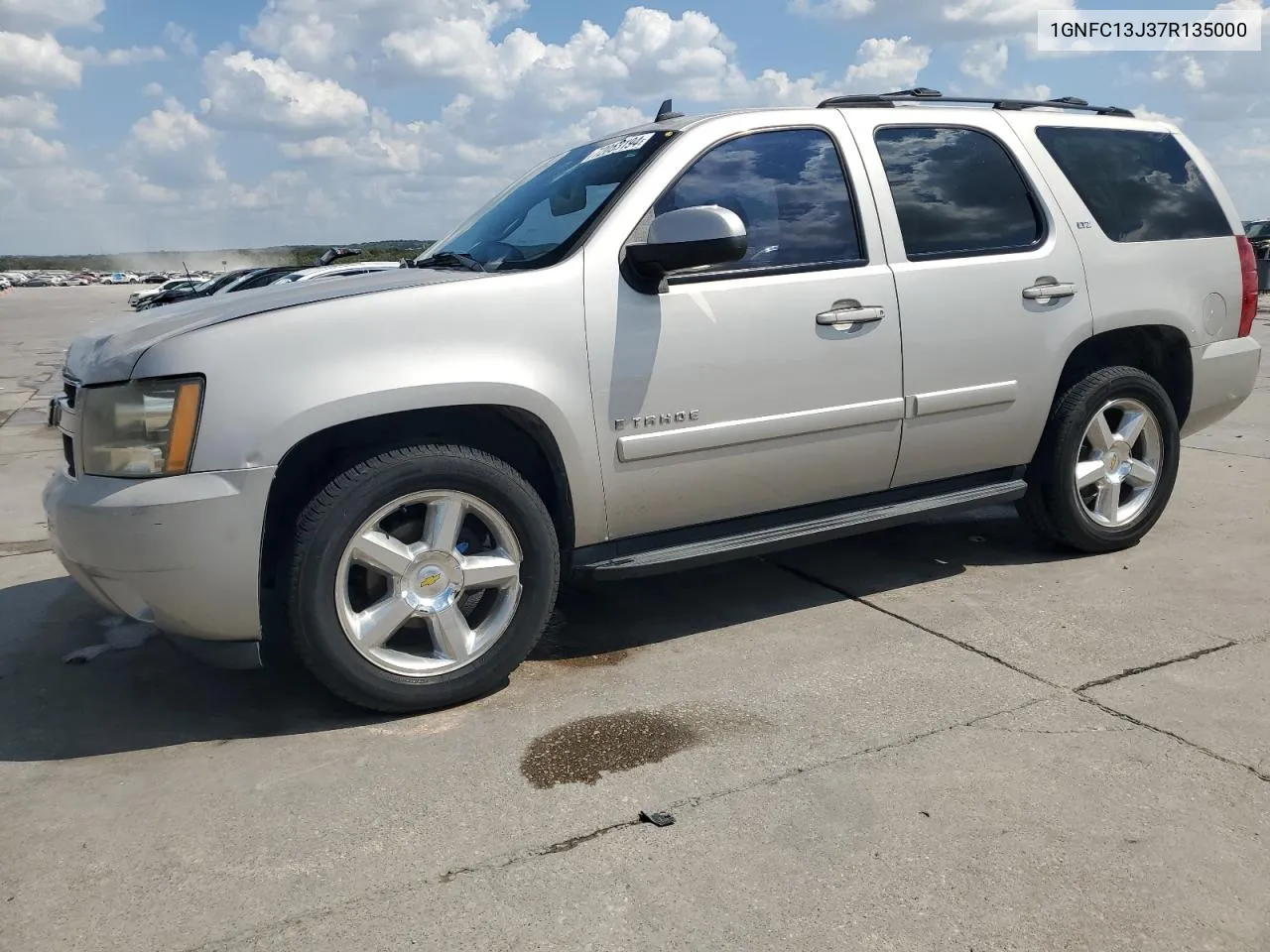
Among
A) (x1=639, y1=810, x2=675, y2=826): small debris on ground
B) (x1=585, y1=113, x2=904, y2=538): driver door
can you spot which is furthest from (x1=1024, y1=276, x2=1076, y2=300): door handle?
(x1=639, y1=810, x2=675, y2=826): small debris on ground

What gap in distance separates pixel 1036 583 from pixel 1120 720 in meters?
1.37

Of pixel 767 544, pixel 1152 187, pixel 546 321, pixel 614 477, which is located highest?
pixel 1152 187

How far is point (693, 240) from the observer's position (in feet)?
10.9

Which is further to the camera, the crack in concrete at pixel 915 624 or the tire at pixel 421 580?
the crack in concrete at pixel 915 624

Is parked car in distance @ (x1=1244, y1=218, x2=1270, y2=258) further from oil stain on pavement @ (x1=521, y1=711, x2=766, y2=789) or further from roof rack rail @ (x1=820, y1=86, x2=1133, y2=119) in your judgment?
oil stain on pavement @ (x1=521, y1=711, x2=766, y2=789)

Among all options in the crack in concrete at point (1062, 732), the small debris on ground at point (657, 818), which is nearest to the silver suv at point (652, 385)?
the small debris on ground at point (657, 818)

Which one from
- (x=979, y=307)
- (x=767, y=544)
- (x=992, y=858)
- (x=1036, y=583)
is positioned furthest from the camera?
(x=1036, y=583)

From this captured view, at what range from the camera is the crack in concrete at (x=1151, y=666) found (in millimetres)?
3438

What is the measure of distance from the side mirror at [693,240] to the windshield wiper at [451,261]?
69 centimetres

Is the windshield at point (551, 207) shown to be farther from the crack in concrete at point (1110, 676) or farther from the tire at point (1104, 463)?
the tire at point (1104, 463)

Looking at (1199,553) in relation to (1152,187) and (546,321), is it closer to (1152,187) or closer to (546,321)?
(1152,187)

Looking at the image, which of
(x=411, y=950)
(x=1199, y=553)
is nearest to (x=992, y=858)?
(x=411, y=950)

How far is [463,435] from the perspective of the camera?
348cm

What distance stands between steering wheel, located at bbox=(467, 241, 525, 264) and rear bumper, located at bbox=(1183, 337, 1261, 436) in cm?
310
